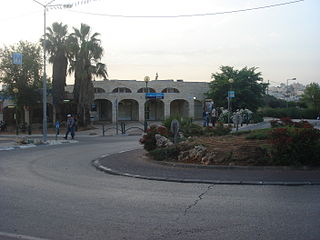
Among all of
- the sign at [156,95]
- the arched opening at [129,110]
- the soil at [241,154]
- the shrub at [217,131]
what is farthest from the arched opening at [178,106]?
the soil at [241,154]

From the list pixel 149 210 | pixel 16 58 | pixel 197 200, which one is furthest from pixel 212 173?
pixel 16 58

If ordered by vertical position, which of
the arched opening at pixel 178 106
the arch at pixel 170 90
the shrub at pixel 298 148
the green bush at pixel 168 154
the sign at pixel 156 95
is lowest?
the green bush at pixel 168 154

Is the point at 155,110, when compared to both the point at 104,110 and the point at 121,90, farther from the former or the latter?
the point at 104,110

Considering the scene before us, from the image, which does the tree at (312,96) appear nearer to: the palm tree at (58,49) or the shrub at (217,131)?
the palm tree at (58,49)

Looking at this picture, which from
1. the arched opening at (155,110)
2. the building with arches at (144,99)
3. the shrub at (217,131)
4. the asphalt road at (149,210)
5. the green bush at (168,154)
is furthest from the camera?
the arched opening at (155,110)

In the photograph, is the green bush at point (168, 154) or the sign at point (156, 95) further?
the sign at point (156, 95)

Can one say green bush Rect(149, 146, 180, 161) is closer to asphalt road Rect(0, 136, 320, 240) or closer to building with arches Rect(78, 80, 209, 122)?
asphalt road Rect(0, 136, 320, 240)

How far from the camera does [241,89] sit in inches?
2018

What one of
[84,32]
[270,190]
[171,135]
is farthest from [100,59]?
[270,190]

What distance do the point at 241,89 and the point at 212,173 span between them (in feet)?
136

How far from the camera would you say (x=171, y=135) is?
57.0ft

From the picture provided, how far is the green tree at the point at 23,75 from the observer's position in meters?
40.2

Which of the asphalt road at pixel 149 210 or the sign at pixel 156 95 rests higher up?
the sign at pixel 156 95

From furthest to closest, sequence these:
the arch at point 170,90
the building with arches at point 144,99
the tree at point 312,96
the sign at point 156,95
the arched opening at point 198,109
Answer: the tree at point 312,96 → the arched opening at point 198,109 → the arch at point 170,90 → the building with arches at point 144,99 → the sign at point 156,95
